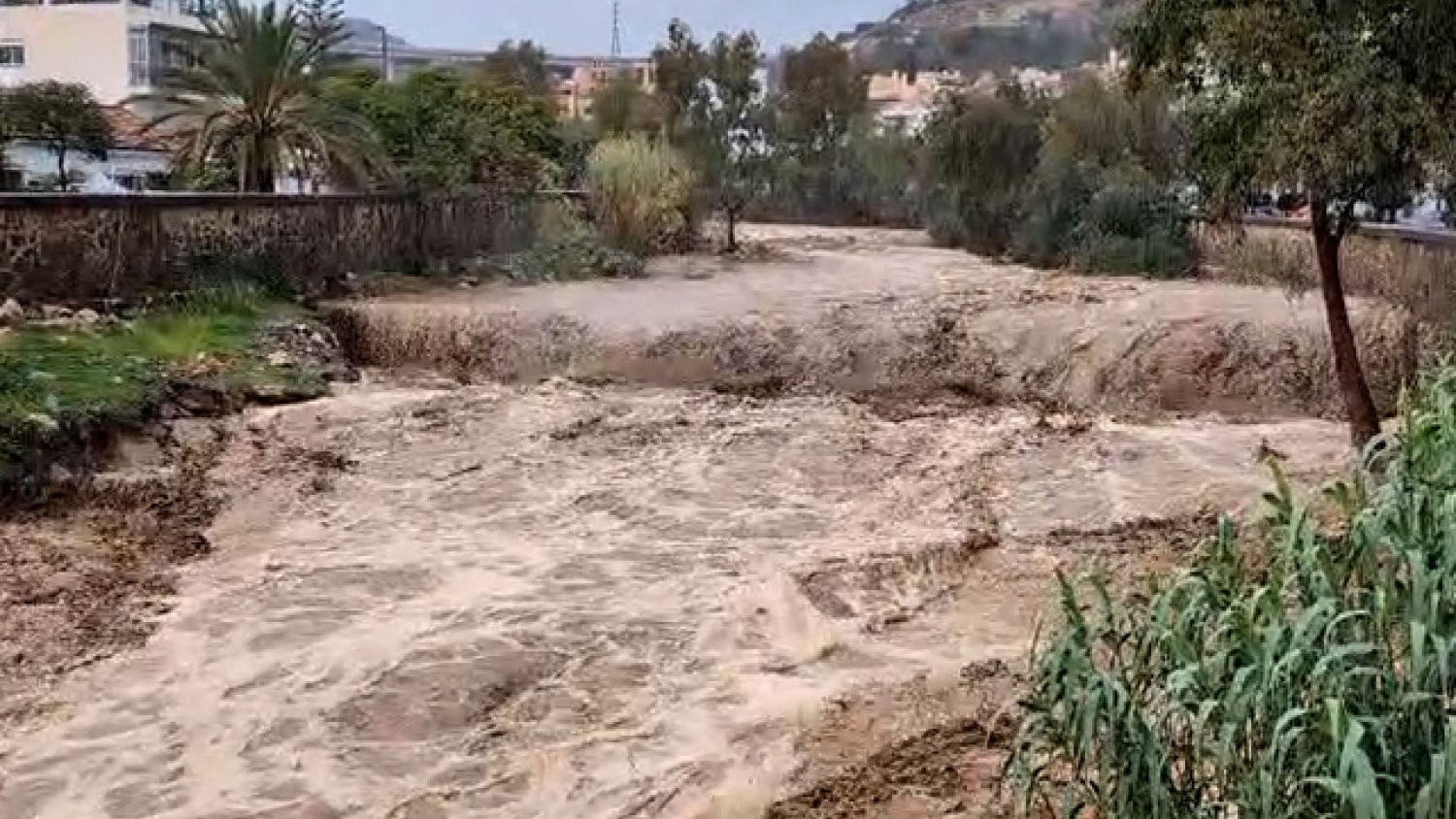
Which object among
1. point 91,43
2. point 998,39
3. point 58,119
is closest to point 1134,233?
point 58,119

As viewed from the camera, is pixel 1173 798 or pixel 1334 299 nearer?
pixel 1173 798

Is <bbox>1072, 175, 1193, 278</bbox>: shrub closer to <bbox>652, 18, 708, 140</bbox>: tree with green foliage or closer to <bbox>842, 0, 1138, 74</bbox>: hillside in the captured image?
<bbox>842, 0, 1138, 74</bbox>: hillside

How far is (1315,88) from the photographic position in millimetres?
9273

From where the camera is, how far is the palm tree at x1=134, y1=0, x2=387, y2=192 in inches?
802

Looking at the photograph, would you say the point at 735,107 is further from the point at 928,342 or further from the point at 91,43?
the point at 928,342

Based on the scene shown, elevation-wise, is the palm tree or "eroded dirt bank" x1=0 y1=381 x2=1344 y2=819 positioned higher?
the palm tree

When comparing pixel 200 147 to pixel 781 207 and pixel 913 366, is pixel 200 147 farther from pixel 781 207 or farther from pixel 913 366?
pixel 781 207

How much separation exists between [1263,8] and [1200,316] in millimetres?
7254

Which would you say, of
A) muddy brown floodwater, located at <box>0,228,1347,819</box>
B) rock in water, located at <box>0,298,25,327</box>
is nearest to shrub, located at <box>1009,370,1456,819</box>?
muddy brown floodwater, located at <box>0,228,1347,819</box>

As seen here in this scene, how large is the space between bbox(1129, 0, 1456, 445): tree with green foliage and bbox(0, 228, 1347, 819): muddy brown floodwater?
2057 millimetres

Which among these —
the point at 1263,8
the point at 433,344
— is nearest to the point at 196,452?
the point at 433,344

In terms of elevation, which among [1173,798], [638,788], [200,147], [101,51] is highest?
[101,51]

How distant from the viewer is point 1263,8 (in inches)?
376

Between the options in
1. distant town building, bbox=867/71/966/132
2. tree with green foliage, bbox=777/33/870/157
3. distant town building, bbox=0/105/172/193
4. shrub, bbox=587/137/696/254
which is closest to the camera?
distant town building, bbox=0/105/172/193
